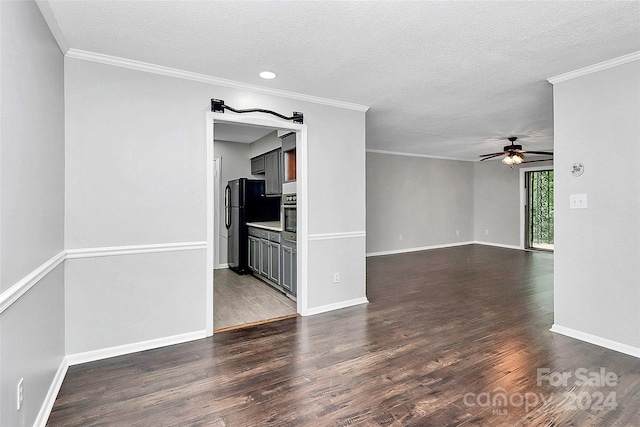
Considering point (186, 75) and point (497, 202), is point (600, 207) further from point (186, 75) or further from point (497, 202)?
point (497, 202)

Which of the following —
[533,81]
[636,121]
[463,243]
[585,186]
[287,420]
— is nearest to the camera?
[287,420]

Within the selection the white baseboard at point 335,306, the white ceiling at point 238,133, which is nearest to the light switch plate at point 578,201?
the white baseboard at point 335,306

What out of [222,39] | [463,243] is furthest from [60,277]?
[463,243]

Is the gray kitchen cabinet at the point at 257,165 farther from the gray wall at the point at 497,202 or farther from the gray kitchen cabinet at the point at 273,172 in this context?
the gray wall at the point at 497,202

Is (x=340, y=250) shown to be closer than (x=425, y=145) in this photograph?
Yes

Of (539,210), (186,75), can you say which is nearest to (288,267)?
(186,75)

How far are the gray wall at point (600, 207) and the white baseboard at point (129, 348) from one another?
3483 mm

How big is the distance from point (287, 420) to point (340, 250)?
2.25 metres

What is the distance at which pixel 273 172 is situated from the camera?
548cm

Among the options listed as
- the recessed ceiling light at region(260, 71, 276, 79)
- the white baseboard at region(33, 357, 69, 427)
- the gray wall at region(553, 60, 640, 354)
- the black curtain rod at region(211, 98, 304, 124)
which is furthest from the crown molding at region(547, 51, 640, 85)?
the white baseboard at region(33, 357, 69, 427)

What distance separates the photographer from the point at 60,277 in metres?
2.48

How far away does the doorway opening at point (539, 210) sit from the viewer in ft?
27.0

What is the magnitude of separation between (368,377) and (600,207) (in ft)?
8.12

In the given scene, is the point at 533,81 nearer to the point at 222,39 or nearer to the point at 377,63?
the point at 377,63
